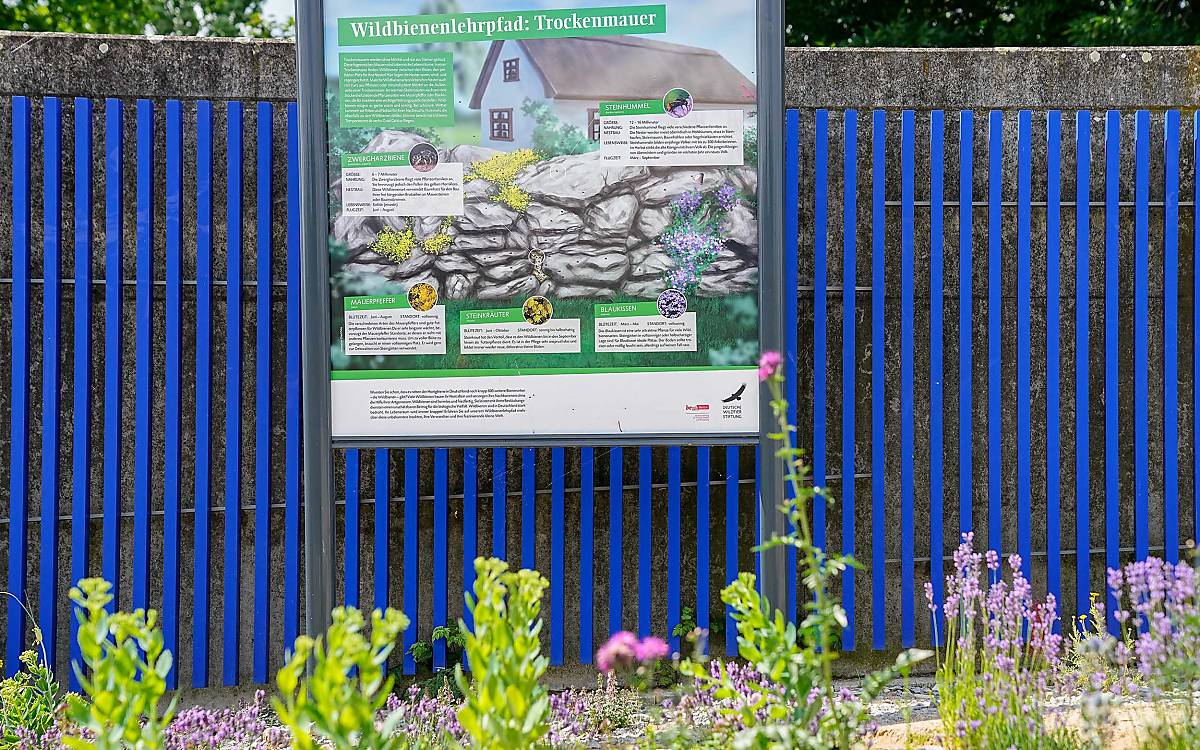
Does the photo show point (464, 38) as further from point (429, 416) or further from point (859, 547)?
point (859, 547)

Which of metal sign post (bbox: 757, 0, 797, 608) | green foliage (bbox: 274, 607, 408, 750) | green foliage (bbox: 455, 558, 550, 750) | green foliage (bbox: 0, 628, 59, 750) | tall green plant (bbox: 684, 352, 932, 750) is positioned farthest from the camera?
metal sign post (bbox: 757, 0, 797, 608)

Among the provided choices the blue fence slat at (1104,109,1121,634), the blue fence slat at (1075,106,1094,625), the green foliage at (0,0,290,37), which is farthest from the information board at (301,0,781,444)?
the green foliage at (0,0,290,37)

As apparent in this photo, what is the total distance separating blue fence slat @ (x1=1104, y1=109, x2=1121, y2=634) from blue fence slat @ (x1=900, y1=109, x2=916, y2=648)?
805 millimetres

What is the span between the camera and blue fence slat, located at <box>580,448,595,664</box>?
4105 mm

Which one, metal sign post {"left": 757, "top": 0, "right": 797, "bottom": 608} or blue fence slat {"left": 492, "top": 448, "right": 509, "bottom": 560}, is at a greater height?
metal sign post {"left": 757, "top": 0, "right": 797, "bottom": 608}

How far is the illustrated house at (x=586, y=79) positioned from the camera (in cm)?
326

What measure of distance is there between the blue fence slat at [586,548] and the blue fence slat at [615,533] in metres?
0.08

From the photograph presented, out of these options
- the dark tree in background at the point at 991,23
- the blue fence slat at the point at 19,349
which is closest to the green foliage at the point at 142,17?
the dark tree in background at the point at 991,23

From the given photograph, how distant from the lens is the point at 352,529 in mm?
4070

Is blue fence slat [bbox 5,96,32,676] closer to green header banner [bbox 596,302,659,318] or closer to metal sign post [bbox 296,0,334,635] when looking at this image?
metal sign post [bbox 296,0,334,635]

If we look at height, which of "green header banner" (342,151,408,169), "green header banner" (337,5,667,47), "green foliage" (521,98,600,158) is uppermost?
"green header banner" (337,5,667,47)

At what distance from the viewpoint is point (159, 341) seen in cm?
402

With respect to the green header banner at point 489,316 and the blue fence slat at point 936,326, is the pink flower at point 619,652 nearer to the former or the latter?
the green header banner at point 489,316

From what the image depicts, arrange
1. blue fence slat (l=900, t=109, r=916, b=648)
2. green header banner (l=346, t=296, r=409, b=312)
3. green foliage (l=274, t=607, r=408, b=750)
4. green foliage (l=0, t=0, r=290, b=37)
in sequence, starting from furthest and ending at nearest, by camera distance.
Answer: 1. green foliage (l=0, t=0, r=290, b=37)
2. blue fence slat (l=900, t=109, r=916, b=648)
3. green header banner (l=346, t=296, r=409, b=312)
4. green foliage (l=274, t=607, r=408, b=750)
